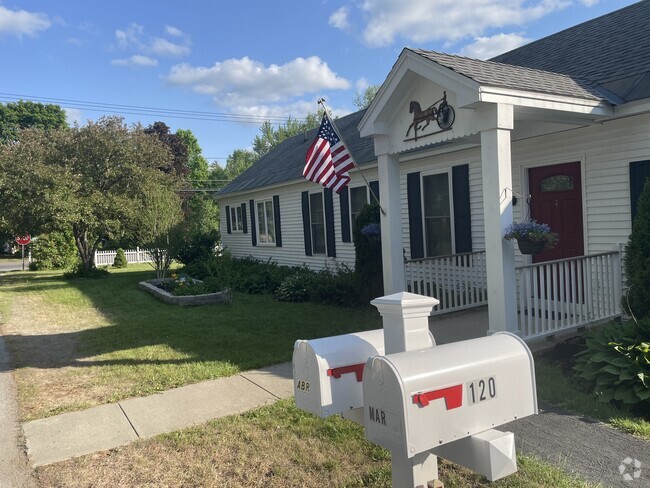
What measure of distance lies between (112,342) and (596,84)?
7841 mm

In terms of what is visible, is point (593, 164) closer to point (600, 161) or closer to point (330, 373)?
point (600, 161)

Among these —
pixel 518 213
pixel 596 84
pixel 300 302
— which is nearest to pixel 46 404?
pixel 300 302

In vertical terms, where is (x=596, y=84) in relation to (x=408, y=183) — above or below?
above

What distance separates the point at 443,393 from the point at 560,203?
652 centimetres

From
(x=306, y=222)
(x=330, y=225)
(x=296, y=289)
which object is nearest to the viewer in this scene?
(x=296, y=289)

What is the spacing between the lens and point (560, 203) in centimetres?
771

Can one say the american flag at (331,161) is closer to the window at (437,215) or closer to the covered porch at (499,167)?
the covered porch at (499,167)

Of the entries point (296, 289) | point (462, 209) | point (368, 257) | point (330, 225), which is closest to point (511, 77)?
point (462, 209)

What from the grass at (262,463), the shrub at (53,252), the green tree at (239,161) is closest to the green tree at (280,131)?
the green tree at (239,161)

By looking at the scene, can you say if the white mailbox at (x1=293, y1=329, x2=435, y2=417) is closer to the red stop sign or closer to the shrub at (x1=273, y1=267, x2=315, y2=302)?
the shrub at (x1=273, y1=267, x2=315, y2=302)

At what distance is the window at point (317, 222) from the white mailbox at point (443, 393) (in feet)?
37.7

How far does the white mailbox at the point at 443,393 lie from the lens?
79.1 inches

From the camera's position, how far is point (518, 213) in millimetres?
8242

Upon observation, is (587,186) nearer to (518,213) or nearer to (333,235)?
(518,213)
